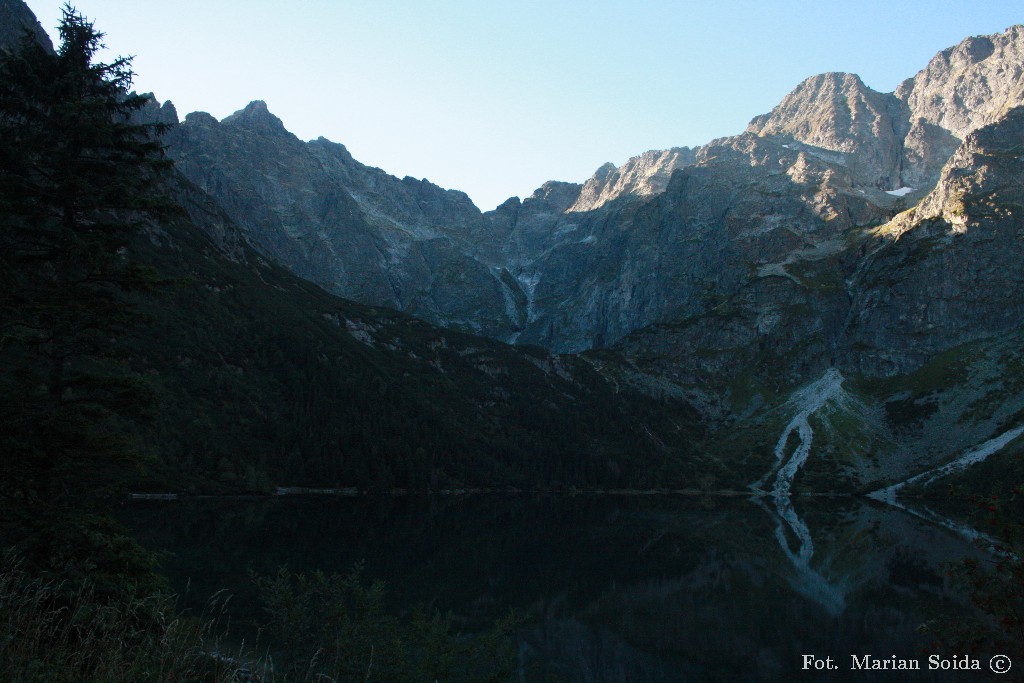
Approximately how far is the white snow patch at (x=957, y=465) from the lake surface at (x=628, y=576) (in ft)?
200

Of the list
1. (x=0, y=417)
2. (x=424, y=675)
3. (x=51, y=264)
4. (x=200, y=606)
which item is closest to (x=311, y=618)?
(x=424, y=675)

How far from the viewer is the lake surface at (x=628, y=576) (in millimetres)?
34500

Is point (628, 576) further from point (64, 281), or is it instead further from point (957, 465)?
point (957, 465)

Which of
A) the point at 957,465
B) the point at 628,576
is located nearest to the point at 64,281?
the point at 628,576

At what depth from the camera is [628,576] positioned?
180ft

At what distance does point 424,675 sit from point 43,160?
16.9m

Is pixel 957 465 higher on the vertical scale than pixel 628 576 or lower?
higher

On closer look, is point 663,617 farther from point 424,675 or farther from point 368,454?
point 368,454

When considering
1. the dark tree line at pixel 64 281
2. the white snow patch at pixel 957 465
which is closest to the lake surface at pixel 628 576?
the dark tree line at pixel 64 281

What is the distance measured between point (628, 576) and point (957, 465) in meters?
136

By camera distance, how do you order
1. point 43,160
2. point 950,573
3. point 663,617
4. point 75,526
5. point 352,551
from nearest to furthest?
1. point 950,573
2. point 75,526
3. point 43,160
4. point 663,617
5. point 352,551

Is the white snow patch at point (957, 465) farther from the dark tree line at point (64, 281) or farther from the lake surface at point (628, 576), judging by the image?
the dark tree line at point (64, 281)

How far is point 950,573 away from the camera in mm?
13258

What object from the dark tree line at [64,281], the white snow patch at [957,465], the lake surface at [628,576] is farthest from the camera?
the white snow patch at [957,465]
